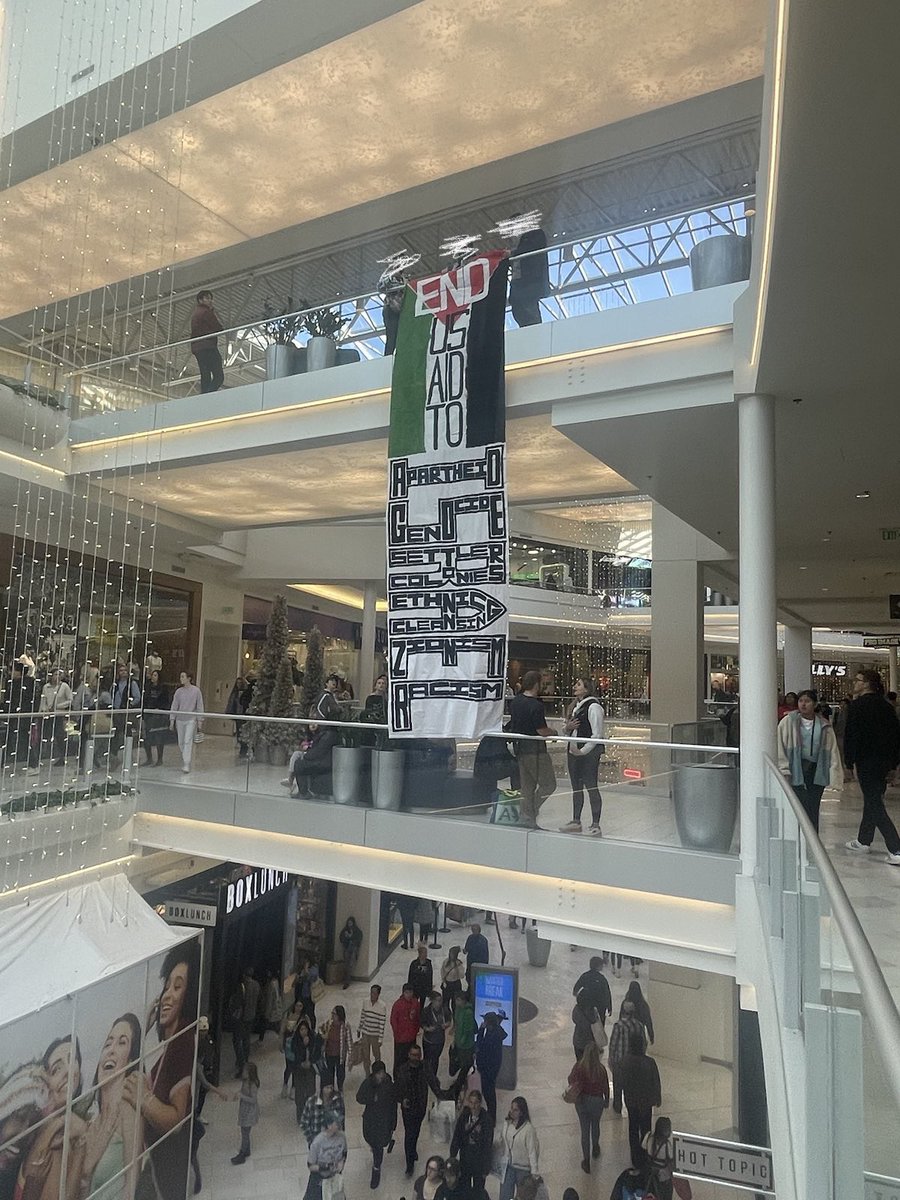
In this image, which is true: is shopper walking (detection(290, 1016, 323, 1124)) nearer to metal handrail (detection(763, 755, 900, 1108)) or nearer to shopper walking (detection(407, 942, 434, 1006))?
shopper walking (detection(407, 942, 434, 1006))

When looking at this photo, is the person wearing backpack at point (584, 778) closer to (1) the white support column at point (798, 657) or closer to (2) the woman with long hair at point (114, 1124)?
(2) the woman with long hair at point (114, 1124)

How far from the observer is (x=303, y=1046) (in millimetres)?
10289

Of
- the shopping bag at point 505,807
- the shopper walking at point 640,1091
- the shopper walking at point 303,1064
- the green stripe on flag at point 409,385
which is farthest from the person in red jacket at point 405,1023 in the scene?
the green stripe on flag at point 409,385

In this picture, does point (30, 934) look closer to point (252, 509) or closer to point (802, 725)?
point (802, 725)

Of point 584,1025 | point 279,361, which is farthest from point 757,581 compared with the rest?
point 584,1025

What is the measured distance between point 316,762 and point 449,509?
286 centimetres

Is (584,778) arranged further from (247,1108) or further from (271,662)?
(271,662)

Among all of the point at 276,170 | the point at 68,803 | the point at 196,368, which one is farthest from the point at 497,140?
the point at 68,803

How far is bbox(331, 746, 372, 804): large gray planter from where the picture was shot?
7.66 metres

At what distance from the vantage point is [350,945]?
1345 cm

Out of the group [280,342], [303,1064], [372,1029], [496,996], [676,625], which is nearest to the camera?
[280,342]

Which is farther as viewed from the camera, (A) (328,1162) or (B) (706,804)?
(A) (328,1162)

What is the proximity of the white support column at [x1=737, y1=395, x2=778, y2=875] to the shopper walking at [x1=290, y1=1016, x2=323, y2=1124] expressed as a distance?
23.9 feet

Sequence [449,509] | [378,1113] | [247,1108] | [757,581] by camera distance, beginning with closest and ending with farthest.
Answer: [757,581]
[449,509]
[378,1113]
[247,1108]
